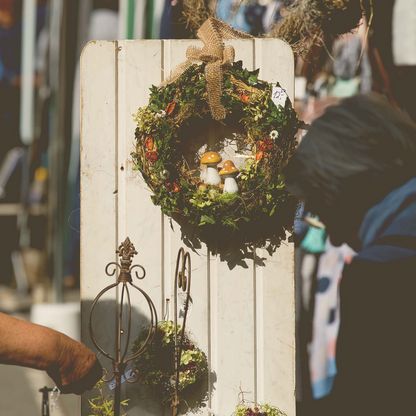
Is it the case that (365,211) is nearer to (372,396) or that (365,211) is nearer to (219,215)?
(372,396)

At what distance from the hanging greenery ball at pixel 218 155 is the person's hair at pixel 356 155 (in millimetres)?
829

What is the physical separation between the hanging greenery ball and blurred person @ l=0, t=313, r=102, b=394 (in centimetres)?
86

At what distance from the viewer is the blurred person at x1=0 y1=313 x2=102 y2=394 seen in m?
2.49

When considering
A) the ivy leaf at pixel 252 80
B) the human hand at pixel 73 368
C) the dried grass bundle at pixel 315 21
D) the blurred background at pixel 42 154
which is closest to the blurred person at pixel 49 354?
the human hand at pixel 73 368

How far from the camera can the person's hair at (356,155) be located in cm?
228

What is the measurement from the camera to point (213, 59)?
10.9 ft

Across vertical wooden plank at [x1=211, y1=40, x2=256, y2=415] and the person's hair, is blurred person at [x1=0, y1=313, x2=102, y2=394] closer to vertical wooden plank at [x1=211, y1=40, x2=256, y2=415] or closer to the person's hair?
vertical wooden plank at [x1=211, y1=40, x2=256, y2=415]

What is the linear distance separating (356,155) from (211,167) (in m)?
1.14

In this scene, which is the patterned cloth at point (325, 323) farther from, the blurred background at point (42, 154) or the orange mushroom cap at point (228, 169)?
the orange mushroom cap at point (228, 169)

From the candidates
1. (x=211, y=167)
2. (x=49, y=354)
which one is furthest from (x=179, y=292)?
(x=49, y=354)

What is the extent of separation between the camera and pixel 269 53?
341cm

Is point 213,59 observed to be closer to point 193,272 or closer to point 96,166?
point 96,166

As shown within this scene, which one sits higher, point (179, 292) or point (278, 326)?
point (179, 292)

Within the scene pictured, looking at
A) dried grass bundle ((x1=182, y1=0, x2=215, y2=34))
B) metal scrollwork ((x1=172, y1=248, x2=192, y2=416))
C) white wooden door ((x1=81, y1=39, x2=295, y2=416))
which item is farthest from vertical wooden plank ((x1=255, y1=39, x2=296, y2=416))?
dried grass bundle ((x1=182, y1=0, x2=215, y2=34))
